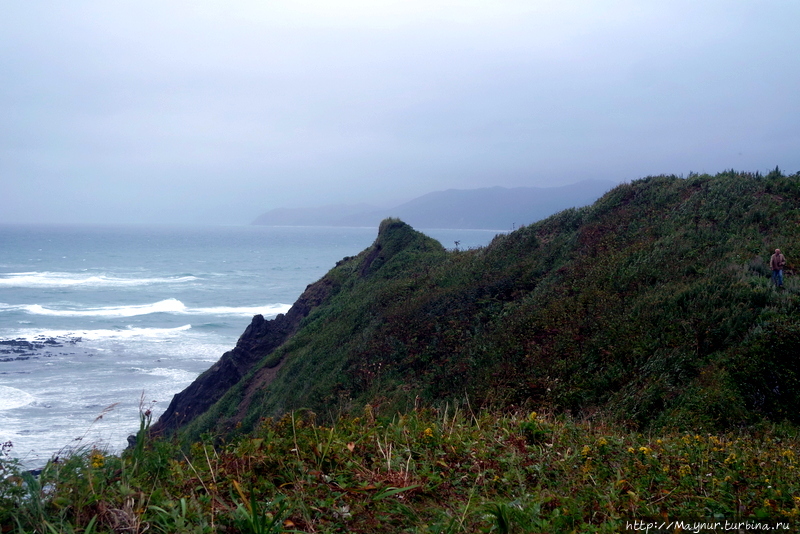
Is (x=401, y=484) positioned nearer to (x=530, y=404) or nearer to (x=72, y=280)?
(x=530, y=404)

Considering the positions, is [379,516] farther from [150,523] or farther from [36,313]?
[36,313]

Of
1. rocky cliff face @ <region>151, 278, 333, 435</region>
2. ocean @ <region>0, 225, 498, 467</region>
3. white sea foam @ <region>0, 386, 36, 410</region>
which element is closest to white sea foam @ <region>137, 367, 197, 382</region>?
ocean @ <region>0, 225, 498, 467</region>

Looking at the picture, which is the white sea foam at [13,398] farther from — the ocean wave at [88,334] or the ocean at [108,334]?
the ocean wave at [88,334]

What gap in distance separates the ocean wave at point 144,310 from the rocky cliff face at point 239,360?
2507 cm

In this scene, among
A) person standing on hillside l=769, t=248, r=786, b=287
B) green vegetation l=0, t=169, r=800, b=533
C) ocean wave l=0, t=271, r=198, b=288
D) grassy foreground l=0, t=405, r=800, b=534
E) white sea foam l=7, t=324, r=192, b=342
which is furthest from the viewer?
ocean wave l=0, t=271, r=198, b=288

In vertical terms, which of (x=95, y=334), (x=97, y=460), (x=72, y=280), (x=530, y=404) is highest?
(x=97, y=460)

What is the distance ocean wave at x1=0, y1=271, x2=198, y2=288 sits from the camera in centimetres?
7148

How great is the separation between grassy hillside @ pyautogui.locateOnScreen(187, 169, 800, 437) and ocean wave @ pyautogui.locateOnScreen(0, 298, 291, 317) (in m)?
33.7

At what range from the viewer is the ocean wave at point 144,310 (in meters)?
52.4

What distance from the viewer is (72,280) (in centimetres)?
7581

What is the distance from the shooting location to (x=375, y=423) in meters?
5.39

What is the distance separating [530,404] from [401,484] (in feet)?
20.6

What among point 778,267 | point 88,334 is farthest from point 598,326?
point 88,334

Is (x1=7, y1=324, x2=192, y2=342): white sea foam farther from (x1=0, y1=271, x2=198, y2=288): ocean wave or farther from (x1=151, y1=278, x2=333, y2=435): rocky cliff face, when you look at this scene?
(x1=0, y1=271, x2=198, y2=288): ocean wave
